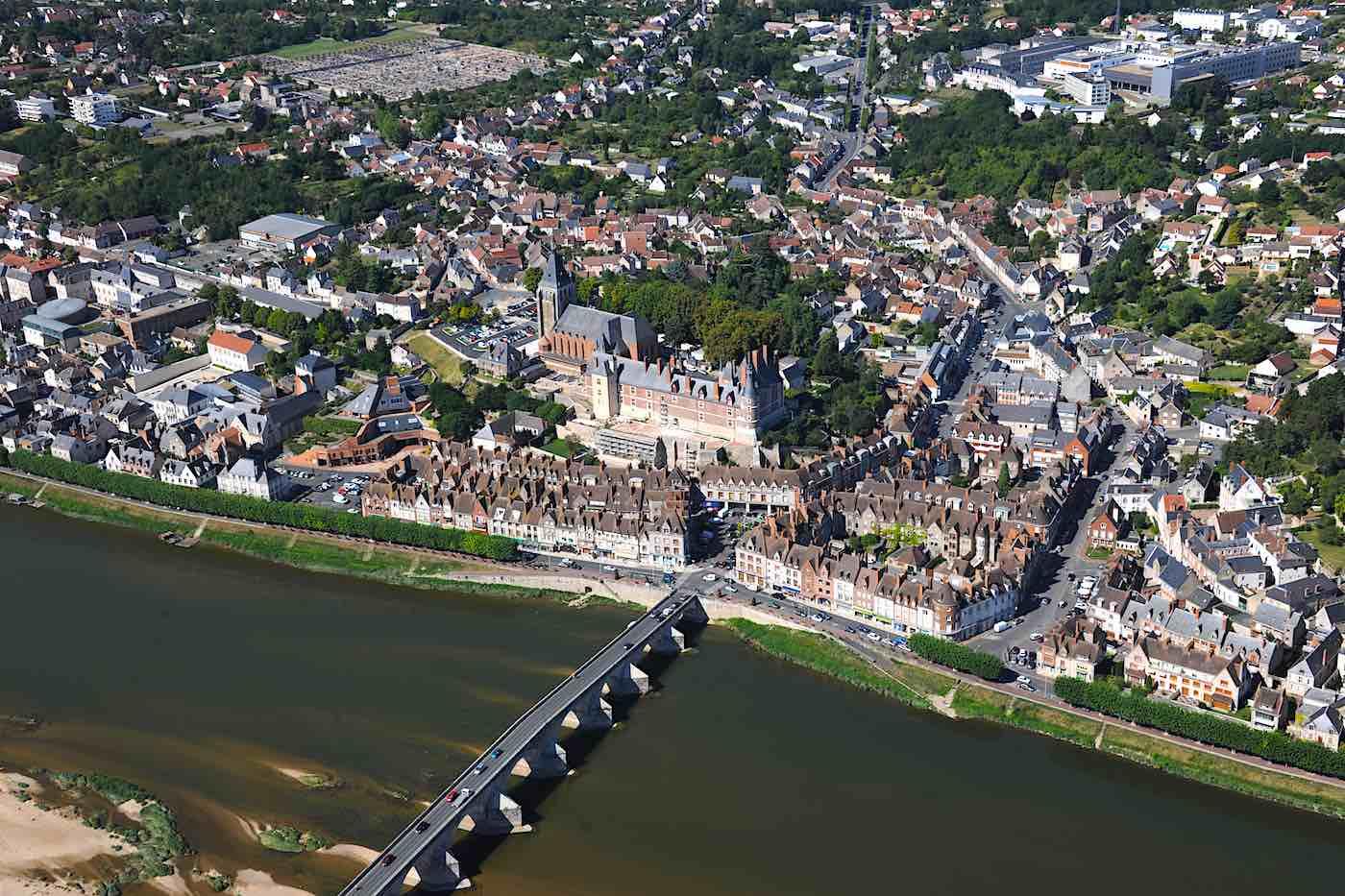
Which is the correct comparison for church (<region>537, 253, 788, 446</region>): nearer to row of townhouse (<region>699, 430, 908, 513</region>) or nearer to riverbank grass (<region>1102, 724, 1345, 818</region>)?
row of townhouse (<region>699, 430, 908, 513</region>)

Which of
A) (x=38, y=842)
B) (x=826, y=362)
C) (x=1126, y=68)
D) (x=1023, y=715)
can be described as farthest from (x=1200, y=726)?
(x=1126, y=68)

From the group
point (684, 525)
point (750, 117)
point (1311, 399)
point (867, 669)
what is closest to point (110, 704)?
point (684, 525)

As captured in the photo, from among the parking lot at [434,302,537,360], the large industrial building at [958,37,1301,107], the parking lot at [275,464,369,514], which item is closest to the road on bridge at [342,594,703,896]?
the parking lot at [275,464,369,514]

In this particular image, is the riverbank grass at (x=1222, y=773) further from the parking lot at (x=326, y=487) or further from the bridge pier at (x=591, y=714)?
the parking lot at (x=326, y=487)

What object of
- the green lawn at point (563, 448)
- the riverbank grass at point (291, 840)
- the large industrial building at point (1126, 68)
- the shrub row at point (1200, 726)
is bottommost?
the riverbank grass at point (291, 840)

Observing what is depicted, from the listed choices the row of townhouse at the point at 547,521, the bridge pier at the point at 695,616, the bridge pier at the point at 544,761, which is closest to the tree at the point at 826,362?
the row of townhouse at the point at 547,521

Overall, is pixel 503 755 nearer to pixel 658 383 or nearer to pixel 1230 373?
pixel 658 383

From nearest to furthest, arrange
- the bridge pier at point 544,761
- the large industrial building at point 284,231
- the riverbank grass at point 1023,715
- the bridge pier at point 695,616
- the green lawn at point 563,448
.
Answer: the bridge pier at point 544,761 < the riverbank grass at point 1023,715 < the bridge pier at point 695,616 < the green lawn at point 563,448 < the large industrial building at point 284,231
